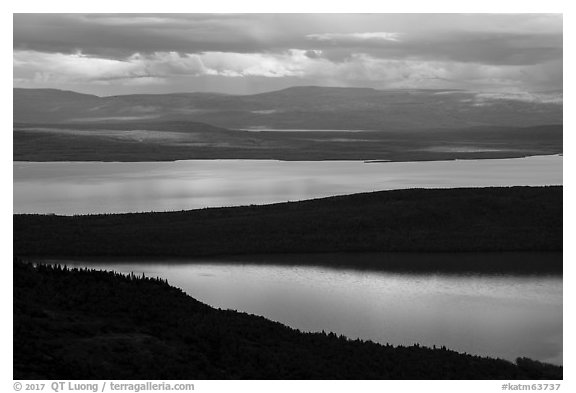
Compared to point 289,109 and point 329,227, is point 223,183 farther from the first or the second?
point 289,109

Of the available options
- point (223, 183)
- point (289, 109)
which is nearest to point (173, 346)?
point (223, 183)

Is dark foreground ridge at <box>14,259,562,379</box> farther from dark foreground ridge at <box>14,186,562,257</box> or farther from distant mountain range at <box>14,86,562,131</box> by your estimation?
distant mountain range at <box>14,86,562,131</box>

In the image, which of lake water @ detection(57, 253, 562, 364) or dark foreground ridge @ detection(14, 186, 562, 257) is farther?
dark foreground ridge @ detection(14, 186, 562, 257)

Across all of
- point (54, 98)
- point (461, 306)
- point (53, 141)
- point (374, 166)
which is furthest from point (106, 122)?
point (461, 306)

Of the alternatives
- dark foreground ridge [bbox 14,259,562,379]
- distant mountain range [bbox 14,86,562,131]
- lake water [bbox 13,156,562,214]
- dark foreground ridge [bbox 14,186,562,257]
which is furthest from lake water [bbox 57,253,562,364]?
distant mountain range [bbox 14,86,562,131]

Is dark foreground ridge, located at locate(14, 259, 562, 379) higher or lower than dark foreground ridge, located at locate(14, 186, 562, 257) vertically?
lower

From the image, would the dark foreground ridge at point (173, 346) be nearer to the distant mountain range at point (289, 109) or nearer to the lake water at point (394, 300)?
the lake water at point (394, 300)
